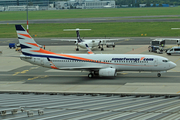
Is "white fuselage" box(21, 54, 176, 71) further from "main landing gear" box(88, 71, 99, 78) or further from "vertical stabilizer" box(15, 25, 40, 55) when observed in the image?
"vertical stabilizer" box(15, 25, 40, 55)

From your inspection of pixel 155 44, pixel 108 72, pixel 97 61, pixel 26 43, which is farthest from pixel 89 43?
pixel 108 72

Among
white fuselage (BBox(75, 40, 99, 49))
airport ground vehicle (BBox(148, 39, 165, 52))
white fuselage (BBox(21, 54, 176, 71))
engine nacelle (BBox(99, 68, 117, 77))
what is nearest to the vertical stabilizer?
white fuselage (BBox(21, 54, 176, 71))

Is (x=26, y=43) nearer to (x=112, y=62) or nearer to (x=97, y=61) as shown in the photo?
(x=97, y=61)

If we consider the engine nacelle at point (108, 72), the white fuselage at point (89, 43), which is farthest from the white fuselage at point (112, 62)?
the white fuselage at point (89, 43)

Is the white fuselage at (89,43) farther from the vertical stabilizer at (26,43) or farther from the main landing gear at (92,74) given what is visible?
the vertical stabilizer at (26,43)

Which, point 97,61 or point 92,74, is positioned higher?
point 97,61

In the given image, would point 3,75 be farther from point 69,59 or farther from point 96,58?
point 96,58

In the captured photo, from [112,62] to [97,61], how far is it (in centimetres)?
245

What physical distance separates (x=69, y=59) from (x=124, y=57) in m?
9.03

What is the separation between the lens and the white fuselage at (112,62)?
4541 cm

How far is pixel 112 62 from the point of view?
152 ft

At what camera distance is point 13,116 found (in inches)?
648

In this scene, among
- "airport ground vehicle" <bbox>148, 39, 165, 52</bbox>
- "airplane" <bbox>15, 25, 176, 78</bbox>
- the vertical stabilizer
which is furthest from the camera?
"airport ground vehicle" <bbox>148, 39, 165, 52</bbox>

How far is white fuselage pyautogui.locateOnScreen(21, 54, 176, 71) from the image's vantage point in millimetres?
45406
